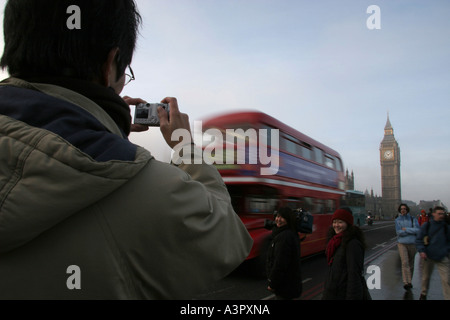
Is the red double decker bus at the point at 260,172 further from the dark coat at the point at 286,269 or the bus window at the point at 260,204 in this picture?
the dark coat at the point at 286,269

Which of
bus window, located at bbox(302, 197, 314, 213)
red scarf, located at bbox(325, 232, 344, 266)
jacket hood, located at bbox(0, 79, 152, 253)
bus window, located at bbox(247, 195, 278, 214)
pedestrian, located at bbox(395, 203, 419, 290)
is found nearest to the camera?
jacket hood, located at bbox(0, 79, 152, 253)

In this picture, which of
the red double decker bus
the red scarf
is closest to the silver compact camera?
the red scarf

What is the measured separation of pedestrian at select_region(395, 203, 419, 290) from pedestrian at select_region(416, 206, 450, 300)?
103 centimetres

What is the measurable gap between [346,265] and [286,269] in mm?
931

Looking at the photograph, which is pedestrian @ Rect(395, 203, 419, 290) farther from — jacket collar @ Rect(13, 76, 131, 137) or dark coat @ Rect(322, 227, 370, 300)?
jacket collar @ Rect(13, 76, 131, 137)

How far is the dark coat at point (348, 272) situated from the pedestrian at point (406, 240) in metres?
4.42

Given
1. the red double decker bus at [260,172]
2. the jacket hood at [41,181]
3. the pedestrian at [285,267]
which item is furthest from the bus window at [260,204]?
the jacket hood at [41,181]

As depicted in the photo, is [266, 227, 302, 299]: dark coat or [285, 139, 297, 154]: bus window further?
[285, 139, 297, 154]: bus window

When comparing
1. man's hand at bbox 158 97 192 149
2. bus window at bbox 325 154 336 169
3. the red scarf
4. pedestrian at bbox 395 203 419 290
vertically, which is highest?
bus window at bbox 325 154 336 169

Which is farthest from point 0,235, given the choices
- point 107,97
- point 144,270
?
point 107,97

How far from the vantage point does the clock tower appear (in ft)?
300

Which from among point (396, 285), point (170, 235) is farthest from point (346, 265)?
point (396, 285)

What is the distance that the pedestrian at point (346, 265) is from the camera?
3294 mm

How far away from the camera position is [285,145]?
8.77 meters
